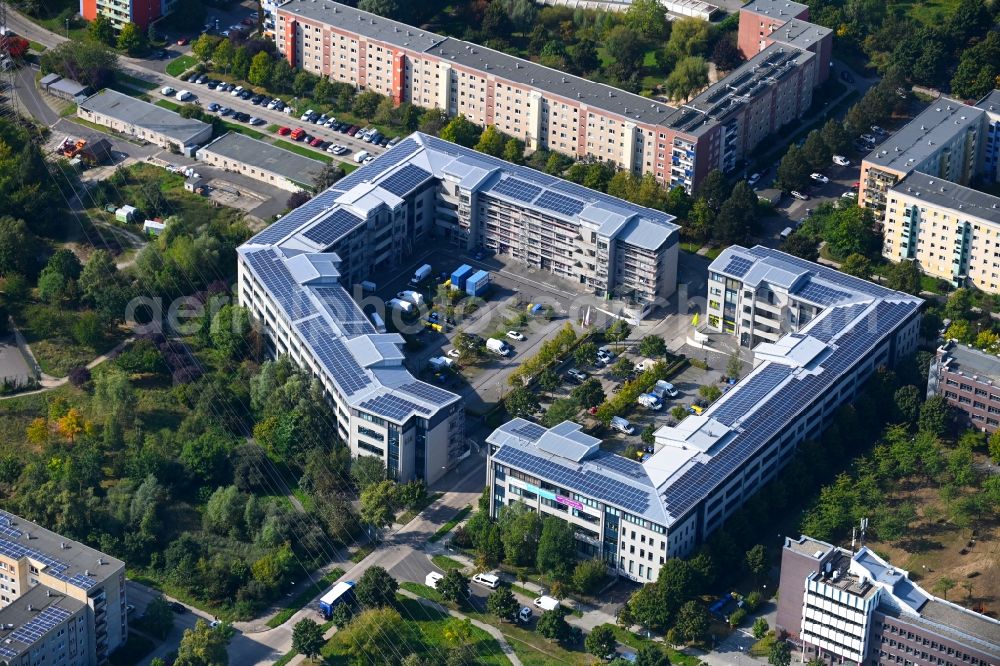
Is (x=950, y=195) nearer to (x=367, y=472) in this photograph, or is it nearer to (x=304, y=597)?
(x=367, y=472)

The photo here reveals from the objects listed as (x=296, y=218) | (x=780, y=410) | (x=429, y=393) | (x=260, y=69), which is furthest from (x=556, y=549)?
(x=260, y=69)

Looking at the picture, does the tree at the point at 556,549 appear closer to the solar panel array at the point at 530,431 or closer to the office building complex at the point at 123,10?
the solar panel array at the point at 530,431

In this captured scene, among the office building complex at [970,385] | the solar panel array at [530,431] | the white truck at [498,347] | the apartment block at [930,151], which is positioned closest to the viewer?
the solar panel array at [530,431]

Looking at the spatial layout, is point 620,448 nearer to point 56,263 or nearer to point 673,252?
point 673,252

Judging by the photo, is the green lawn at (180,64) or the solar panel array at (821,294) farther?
the green lawn at (180,64)

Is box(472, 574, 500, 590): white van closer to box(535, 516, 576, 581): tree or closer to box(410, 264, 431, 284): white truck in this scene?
box(535, 516, 576, 581): tree

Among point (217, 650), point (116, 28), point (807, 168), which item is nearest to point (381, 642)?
point (217, 650)

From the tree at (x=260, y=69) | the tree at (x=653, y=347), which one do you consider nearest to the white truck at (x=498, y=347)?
the tree at (x=653, y=347)
